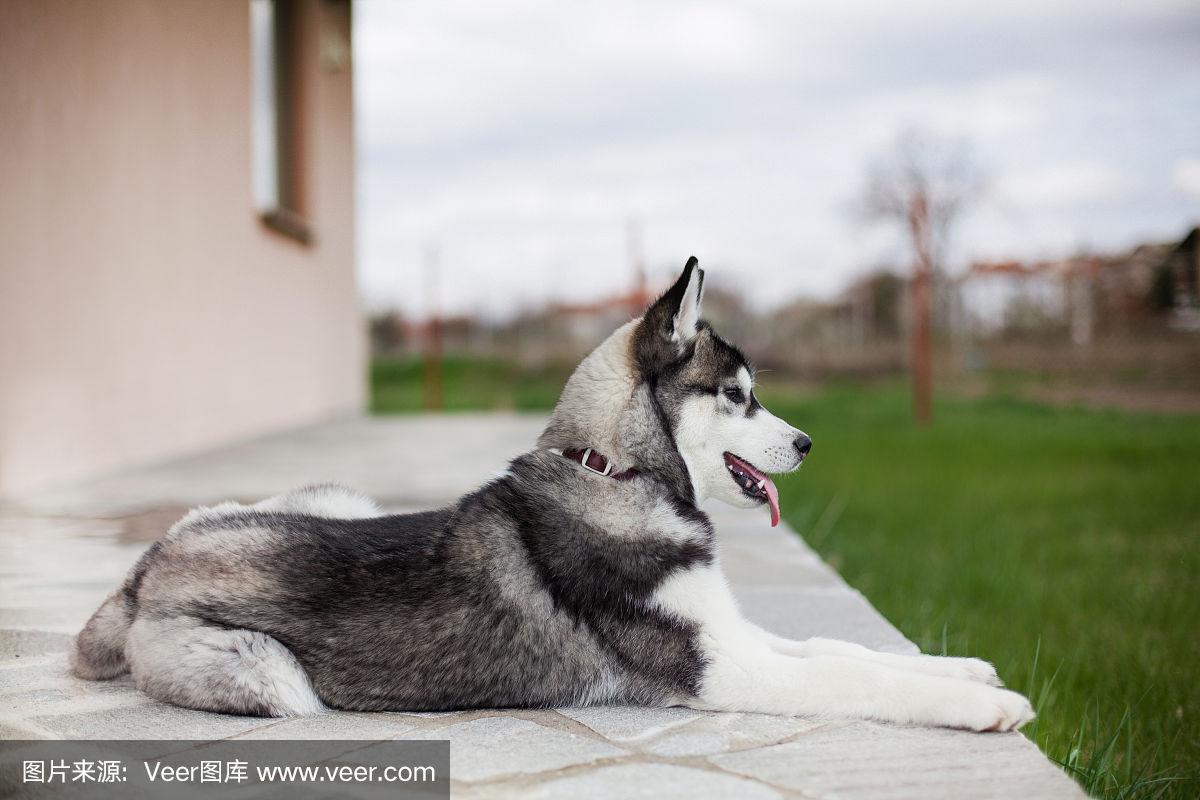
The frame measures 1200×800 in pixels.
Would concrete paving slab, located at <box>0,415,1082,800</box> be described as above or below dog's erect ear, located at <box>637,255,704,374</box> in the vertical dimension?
below

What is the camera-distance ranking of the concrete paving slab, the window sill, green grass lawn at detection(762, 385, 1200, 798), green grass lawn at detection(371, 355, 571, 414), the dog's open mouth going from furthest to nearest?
green grass lawn at detection(371, 355, 571, 414)
the window sill
green grass lawn at detection(762, 385, 1200, 798)
the dog's open mouth
the concrete paving slab

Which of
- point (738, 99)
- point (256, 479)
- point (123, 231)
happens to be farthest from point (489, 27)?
point (256, 479)

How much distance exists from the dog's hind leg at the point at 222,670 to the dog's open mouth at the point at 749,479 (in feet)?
3.75

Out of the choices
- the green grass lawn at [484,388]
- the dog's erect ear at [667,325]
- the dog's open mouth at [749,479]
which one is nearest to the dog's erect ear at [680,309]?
the dog's erect ear at [667,325]

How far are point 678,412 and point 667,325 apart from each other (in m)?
0.22

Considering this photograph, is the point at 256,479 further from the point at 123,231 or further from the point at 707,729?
the point at 707,729

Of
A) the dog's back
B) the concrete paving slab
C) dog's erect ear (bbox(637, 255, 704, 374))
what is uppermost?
dog's erect ear (bbox(637, 255, 704, 374))

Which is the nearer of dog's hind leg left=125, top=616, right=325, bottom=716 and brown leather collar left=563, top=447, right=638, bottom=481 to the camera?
dog's hind leg left=125, top=616, right=325, bottom=716

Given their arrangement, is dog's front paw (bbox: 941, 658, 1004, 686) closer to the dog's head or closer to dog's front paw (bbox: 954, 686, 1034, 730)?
dog's front paw (bbox: 954, 686, 1034, 730)

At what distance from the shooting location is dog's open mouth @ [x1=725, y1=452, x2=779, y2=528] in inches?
105

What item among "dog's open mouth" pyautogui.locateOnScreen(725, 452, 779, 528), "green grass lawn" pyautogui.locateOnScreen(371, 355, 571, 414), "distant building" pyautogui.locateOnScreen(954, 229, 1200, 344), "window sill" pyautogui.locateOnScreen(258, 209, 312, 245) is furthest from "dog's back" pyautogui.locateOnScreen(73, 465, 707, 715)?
"green grass lawn" pyautogui.locateOnScreen(371, 355, 571, 414)

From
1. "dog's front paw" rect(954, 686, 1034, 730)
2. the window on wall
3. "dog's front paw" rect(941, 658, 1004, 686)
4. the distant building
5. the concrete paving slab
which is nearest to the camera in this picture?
the concrete paving slab

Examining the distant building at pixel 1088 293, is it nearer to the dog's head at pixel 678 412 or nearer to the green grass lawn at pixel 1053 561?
the green grass lawn at pixel 1053 561

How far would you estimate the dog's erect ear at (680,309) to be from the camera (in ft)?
8.29
